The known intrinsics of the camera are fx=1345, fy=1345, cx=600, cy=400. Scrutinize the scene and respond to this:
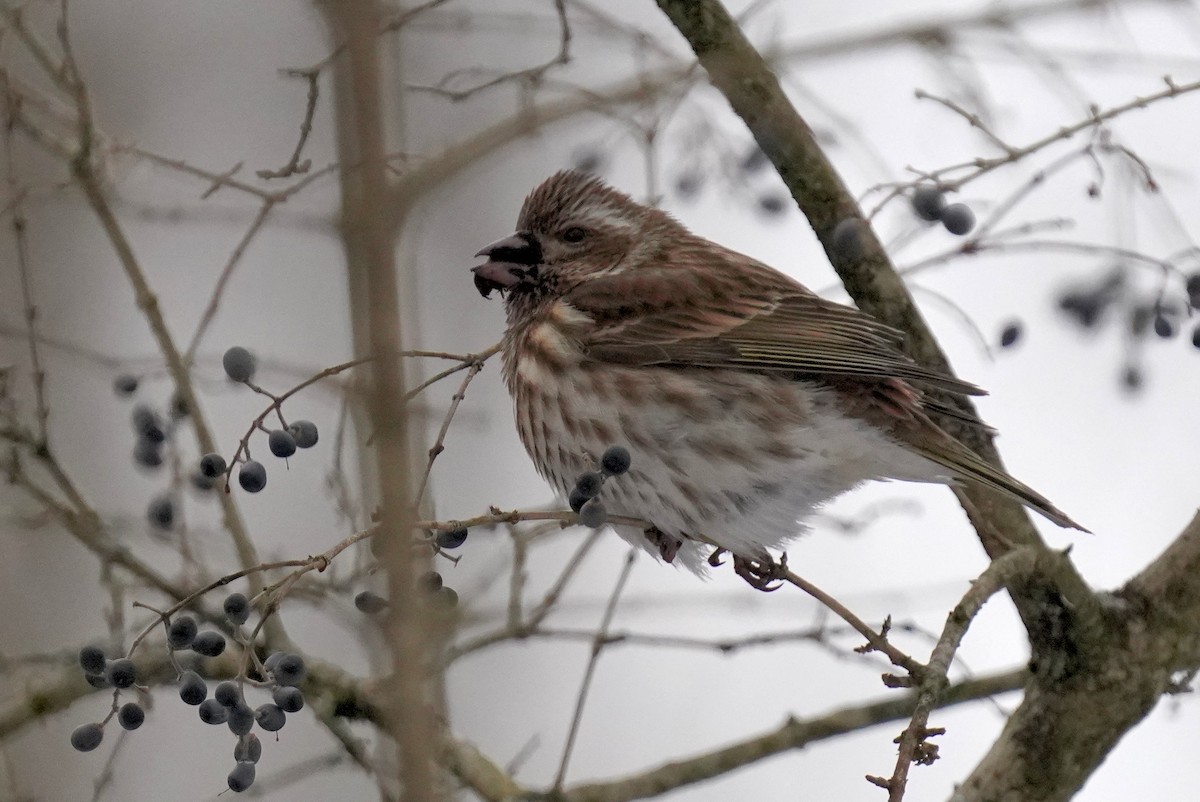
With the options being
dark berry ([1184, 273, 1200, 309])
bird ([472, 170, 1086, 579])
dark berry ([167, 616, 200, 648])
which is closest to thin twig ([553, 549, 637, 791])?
bird ([472, 170, 1086, 579])

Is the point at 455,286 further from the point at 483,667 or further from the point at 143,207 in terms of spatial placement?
the point at 143,207

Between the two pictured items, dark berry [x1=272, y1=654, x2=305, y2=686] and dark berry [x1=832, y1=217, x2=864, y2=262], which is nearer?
dark berry [x1=272, y1=654, x2=305, y2=686]

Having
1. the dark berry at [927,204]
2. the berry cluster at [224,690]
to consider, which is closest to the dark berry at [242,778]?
the berry cluster at [224,690]

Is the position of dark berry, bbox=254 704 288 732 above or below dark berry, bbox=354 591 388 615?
below

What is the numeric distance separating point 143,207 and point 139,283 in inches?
21.5

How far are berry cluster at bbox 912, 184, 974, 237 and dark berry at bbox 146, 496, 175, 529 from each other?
2.88 metres

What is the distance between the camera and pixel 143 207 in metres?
5.25

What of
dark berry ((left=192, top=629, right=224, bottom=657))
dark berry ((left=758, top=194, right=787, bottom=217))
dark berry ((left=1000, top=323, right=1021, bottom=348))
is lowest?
dark berry ((left=192, top=629, right=224, bottom=657))

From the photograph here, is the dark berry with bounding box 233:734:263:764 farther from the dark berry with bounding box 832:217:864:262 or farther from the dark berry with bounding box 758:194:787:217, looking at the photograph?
the dark berry with bounding box 758:194:787:217

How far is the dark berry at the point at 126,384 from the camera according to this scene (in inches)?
189

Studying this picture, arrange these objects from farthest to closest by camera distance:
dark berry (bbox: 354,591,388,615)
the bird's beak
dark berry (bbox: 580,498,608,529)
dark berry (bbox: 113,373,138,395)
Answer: the bird's beak < dark berry (bbox: 113,373,138,395) < dark berry (bbox: 580,498,608,529) < dark berry (bbox: 354,591,388,615)

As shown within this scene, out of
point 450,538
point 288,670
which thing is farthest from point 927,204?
point 288,670

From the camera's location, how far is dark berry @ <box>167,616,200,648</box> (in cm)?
370

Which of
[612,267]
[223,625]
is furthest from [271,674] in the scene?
[612,267]
